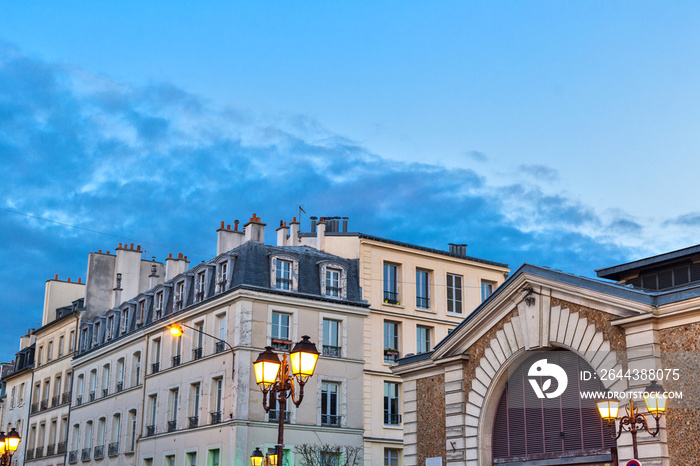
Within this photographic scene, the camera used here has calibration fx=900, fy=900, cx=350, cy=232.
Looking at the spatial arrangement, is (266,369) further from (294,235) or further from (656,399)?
(294,235)

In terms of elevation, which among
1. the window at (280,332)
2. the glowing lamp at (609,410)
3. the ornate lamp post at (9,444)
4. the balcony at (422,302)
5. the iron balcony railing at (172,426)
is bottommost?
the ornate lamp post at (9,444)

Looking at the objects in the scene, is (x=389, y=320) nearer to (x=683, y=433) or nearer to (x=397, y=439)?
(x=397, y=439)

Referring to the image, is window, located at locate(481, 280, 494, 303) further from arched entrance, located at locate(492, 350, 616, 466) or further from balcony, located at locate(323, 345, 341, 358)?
arched entrance, located at locate(492, 350, 616, 466)

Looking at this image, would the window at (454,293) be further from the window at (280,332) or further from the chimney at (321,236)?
the window at (280,332)

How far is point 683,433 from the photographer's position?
17.3m

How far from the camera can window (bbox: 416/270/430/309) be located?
38875 mm

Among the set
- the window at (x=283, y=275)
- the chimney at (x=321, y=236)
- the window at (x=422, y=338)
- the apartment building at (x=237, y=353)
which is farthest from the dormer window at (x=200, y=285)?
the window at (x=422, y=338)

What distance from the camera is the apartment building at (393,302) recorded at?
36.6m

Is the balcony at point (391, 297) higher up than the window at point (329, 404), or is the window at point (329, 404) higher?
the balcony at point (391, 297)

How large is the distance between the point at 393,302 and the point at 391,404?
4246mm

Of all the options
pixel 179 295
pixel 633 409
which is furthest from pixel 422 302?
pixel 633 409

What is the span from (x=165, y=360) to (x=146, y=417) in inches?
114

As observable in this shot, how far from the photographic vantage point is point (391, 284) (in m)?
38.3

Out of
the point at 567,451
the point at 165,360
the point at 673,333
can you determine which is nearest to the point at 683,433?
the point at 673,333
